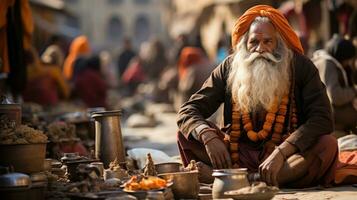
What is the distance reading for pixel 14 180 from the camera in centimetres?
549

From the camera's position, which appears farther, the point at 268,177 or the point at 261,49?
the point at 261,49

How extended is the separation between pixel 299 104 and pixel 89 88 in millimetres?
10387

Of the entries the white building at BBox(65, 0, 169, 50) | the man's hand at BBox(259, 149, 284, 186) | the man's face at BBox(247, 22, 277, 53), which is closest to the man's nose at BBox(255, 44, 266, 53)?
the man's face at BBox(247, 22, 277, 53)

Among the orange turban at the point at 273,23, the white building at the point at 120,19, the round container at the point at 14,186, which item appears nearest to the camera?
the round container at the point at 14,186

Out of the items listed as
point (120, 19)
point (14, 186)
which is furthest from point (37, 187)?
point (120, 19)

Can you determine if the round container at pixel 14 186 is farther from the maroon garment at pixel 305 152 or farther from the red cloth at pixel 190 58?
the red cloth at pixel 190 58

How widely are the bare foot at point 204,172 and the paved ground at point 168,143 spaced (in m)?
→ 0.59

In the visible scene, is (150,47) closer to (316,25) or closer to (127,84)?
(127,84)

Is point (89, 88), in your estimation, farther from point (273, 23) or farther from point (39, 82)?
point (273, 23)

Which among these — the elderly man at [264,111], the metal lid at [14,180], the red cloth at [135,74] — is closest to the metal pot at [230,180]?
the elderly man at [264,111]

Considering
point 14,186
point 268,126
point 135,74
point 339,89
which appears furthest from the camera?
point 135,74

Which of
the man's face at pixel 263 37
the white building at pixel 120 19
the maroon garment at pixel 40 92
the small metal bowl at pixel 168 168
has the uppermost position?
the white building at pixel 120 19

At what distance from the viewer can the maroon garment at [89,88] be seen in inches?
671

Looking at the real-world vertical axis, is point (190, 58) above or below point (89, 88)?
above
